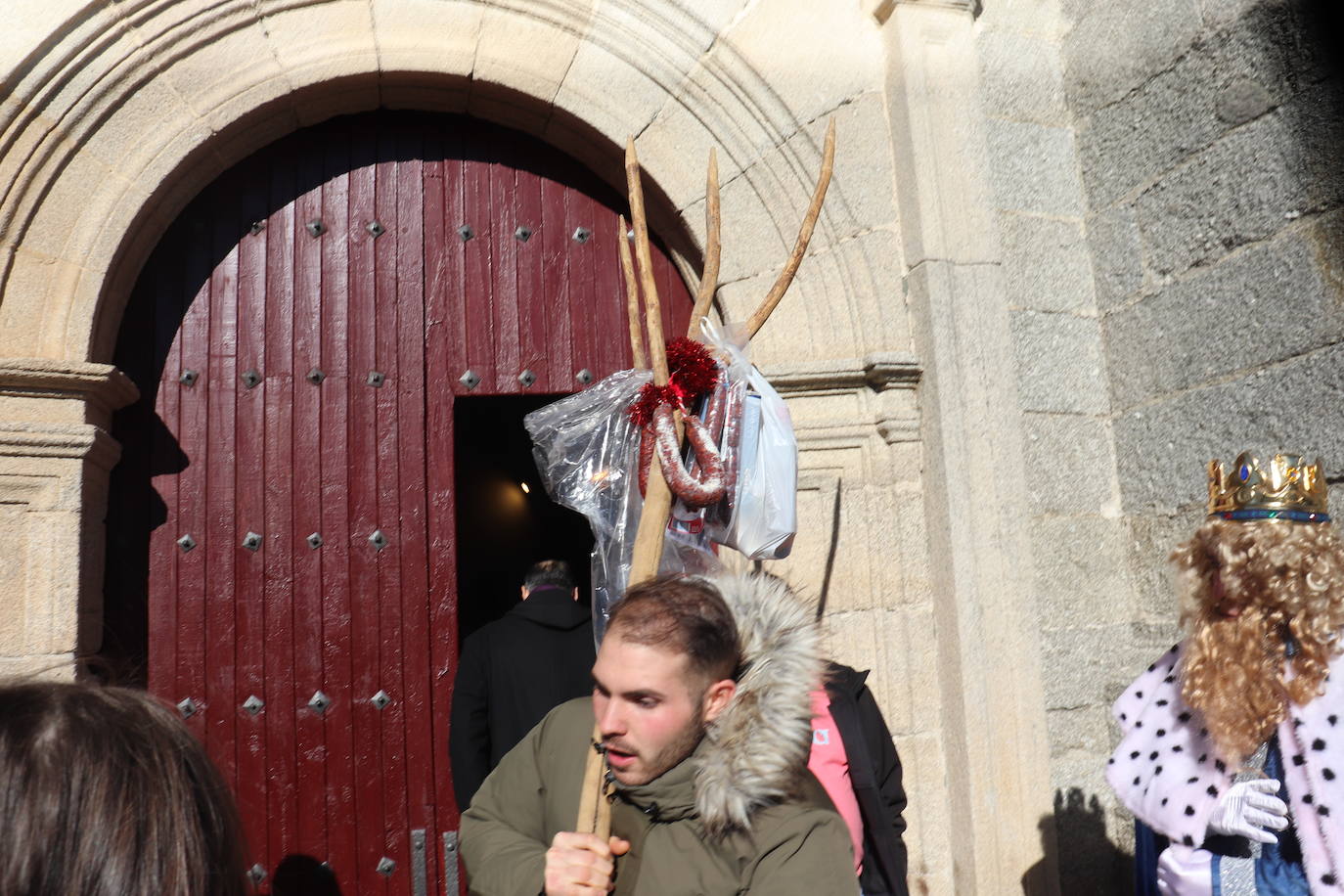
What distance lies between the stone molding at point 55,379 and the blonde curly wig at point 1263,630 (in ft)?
9.66

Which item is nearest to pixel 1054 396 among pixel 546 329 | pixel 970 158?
pixel 970 158

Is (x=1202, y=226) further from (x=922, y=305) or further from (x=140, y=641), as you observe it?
(x=140, y=641)

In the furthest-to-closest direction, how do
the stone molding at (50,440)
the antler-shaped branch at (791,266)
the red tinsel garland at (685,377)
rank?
the stone molding at (50,440)
the red tinsel garland at (685,377)
the antler-shaped branch at (791,266)

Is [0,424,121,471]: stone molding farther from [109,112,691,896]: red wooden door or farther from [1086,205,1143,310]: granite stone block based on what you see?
[1086,205,1143,310]: granite stone block

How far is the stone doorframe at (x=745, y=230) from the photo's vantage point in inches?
118

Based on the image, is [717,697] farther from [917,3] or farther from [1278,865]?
[917,3]

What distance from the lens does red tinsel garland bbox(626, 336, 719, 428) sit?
227 centimetres

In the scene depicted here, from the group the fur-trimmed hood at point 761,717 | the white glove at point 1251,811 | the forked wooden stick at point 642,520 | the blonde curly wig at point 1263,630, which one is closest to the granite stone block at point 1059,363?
the blonde curly wig at point 1263,630

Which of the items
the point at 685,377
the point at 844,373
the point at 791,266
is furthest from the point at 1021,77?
the point at 685,377

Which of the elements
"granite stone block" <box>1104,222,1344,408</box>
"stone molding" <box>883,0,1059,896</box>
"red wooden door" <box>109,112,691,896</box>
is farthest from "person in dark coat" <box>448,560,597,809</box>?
"granite stone block" <box>1104,222,1344,408</box>

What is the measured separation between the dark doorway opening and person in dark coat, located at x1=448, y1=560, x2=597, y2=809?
98.9 inches

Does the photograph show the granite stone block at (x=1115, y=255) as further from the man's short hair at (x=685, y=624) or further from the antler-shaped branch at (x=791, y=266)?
the man's short hair at (x=685, y=624)

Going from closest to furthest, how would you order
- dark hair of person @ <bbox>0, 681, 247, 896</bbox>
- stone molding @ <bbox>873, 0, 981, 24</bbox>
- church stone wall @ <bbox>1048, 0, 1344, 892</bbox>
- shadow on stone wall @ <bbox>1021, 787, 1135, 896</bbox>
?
dark hair of person @ <bbox>0, 681, 247, 896</bbox> → church stone wall @ <bbox>1048, 0, 1344, 892</bbox> → shadow on stone wall @ <bbox>1021, 787, 1135, 896</bbox> → stone molding @ <bbox>873, 0, 981, 24</bbox>

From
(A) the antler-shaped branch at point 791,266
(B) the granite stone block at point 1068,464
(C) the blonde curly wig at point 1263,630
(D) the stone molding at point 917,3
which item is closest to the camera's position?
(C) the blonde curly wig at point 1263,630
